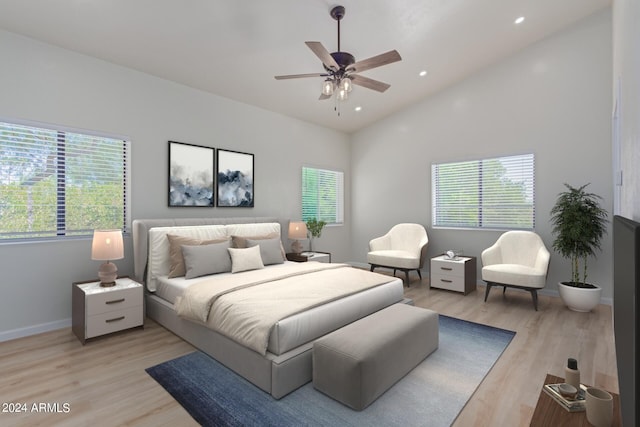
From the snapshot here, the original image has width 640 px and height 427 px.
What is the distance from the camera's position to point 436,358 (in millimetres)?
2770

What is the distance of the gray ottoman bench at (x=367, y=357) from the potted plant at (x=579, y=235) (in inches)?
101

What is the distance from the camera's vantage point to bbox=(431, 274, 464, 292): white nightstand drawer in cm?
473

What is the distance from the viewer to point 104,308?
10.1 feet

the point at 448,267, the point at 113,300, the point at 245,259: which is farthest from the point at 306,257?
the point at 113,300

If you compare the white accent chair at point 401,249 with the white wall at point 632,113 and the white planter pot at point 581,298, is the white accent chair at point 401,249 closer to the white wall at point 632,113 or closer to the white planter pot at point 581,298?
the white planter pot at point 581,298

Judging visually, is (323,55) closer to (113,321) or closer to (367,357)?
(367,357)

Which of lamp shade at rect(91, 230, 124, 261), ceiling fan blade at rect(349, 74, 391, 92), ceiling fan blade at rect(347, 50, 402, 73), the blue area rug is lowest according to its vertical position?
the blue area rug

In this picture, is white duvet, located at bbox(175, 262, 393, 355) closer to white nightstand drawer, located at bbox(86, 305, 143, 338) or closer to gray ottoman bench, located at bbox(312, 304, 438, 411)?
gray ottoman bench, located at bbox(312, 304, 438, 411)

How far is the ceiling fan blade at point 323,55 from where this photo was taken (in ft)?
8.40

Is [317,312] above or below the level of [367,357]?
above

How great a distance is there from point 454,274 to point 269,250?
9.14 feet

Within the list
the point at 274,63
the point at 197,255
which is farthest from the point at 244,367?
the point at 274,63

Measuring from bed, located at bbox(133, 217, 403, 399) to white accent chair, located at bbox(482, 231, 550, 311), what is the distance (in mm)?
1694

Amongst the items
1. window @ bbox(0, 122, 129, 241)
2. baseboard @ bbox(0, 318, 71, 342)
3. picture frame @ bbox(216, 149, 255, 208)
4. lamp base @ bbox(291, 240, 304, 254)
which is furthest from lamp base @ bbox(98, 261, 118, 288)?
lamp base @ bbox(291, 240, 304, 254)
